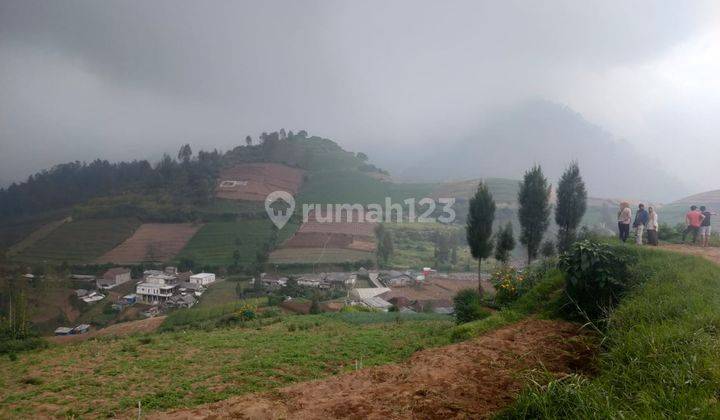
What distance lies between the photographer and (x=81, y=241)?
2179 inches

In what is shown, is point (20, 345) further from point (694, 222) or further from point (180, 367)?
point (694, 222)

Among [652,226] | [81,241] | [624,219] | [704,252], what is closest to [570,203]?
[624,219]

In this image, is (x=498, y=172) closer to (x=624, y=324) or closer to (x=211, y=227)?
(x=211, y=227)

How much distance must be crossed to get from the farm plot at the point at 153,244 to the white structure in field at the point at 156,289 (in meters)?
10.2

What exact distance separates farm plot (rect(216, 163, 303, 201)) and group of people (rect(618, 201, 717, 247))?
202 ft

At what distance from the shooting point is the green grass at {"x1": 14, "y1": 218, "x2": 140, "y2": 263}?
168ft

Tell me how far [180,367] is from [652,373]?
9.41 m

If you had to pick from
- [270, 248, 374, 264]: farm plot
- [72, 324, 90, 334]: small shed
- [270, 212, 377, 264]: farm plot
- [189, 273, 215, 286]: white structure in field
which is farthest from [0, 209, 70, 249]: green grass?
[270, 212, 377, 264]: farm plot

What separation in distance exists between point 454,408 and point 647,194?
145m

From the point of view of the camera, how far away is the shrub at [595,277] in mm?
7098

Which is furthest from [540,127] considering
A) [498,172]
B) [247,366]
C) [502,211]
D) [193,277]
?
[247,366]

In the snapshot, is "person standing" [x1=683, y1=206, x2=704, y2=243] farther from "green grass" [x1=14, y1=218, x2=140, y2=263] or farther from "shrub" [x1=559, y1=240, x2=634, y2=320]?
"green grass" [x1=14, y1=218, x2=140, y2=263]

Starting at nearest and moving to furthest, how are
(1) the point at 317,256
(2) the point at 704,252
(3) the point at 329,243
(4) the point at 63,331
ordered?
1. (2) the point at 704,252
2. (4) the point at 63,331
3. (1) the point at 317,256
4. (3) the point at 329,243

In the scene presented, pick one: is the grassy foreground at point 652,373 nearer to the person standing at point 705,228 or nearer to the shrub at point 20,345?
the person standing at point 705,228
